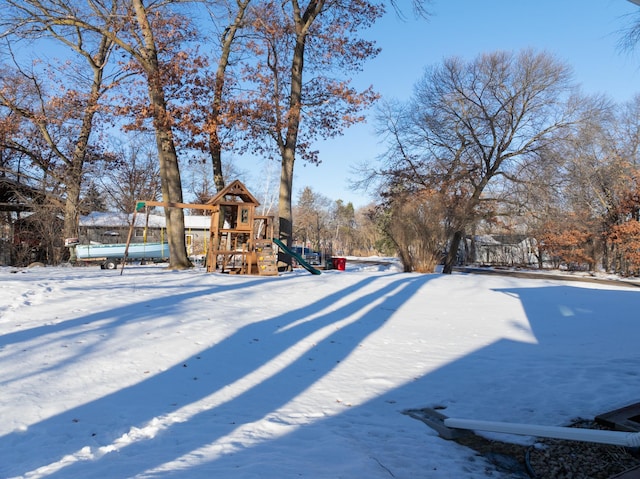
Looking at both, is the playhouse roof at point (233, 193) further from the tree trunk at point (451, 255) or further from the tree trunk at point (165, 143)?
the tree trunk at point (451, 255)

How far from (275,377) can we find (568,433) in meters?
3.35

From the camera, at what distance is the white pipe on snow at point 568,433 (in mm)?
2830

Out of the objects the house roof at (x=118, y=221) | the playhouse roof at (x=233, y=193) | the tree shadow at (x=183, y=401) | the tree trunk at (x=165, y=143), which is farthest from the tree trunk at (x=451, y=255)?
the house roof at (x=118, y=221)

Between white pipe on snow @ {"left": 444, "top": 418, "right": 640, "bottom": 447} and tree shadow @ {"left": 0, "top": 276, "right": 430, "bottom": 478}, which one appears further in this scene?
tree shadow @ {"left": 0, "top": 276, "right": 430, "bottom": 478}

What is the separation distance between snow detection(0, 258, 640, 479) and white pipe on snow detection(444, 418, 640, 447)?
0.31 meters

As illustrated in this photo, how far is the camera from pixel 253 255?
15344mm

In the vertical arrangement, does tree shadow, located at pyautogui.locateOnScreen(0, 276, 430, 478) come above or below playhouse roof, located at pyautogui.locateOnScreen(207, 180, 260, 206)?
below

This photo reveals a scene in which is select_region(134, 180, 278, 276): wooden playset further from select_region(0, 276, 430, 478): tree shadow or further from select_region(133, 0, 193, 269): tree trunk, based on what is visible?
select_region(0, 276, 430, 478): tree shadow

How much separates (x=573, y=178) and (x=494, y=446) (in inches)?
1001

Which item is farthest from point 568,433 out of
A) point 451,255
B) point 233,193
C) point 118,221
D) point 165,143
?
point 118,221

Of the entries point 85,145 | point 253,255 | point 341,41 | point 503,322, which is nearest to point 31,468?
point 503,322

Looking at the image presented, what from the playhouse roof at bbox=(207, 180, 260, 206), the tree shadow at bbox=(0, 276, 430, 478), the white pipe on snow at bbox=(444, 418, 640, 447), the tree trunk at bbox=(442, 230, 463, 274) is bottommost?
the tree shadow at bbox=(0, 276, 430, 478)

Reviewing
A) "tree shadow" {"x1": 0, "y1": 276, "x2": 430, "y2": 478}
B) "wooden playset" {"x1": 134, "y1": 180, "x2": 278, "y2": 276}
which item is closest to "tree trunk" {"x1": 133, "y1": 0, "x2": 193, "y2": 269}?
"wooden playset" {"x1": 134, "y1": 180, "x2": 278, "y2": 276}

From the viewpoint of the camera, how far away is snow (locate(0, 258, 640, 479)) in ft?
11.4
